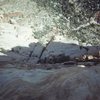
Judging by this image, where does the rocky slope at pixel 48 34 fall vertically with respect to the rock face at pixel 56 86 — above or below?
above

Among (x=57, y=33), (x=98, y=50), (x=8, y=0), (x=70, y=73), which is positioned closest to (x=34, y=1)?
(x=8, y=0)

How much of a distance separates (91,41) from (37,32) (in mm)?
2115

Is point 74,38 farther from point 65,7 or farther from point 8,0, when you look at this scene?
point 8,0

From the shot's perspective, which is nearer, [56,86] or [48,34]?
[56,86]

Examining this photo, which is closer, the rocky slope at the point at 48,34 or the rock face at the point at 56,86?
the rock face at the point at 56,86

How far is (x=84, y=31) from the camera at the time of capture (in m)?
12.5

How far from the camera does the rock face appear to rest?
4184mm

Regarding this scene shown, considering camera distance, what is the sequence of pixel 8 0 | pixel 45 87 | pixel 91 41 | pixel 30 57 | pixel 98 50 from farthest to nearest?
pixel 8 0 < pixel 91 41 < pixel 98 50 < pixel 30 57 < pixel 45 87

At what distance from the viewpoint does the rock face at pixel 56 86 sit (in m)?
4.18

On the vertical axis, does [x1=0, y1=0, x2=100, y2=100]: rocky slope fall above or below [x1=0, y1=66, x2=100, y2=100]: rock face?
above

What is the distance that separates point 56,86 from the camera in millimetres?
4395

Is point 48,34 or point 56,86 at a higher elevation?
point 48,34

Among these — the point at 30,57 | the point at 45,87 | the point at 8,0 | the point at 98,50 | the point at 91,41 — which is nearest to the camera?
the point at 45,87

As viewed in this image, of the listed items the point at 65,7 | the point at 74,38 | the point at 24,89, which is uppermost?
the point at 65,7
